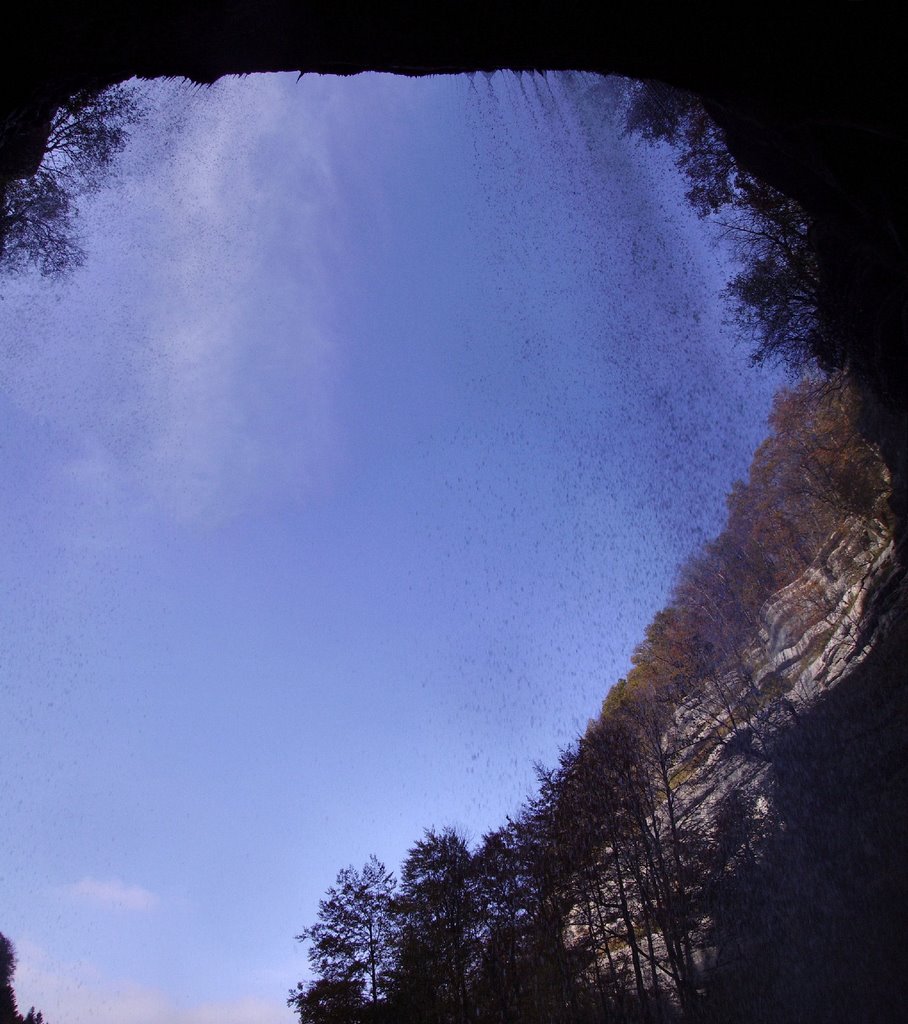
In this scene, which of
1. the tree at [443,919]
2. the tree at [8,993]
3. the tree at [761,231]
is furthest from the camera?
the tree at [8,993]

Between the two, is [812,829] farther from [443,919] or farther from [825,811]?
[443,919]

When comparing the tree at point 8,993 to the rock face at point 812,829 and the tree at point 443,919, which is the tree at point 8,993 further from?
the rock face at point 812,829

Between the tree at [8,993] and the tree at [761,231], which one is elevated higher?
the tree at [761,231]

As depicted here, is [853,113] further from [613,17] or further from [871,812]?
[871,812]

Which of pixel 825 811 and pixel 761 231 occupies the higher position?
pixel 761 231

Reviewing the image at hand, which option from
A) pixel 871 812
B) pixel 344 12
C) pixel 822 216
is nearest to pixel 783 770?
pixel 871 812

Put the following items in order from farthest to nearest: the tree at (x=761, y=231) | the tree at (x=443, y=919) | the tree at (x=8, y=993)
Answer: the tree at (x=8, y=993)
the tree at (x=443, y=919)
the tree at (x=761, y=231)

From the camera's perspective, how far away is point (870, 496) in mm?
20453

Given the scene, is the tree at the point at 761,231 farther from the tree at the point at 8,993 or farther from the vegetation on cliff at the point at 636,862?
the tree at the point at 8,993

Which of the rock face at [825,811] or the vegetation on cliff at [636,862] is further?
the vegetation on cliff at [636,862]

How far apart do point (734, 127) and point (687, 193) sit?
7140 mm

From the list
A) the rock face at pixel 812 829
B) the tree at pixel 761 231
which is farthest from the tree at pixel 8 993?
the tree at pixel 761 231

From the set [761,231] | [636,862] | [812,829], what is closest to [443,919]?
[636,862]

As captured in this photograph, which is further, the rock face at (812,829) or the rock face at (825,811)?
the rock face at (812,829)
